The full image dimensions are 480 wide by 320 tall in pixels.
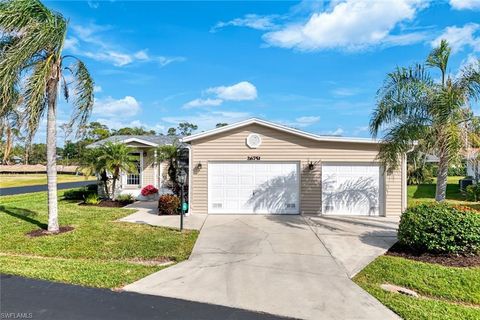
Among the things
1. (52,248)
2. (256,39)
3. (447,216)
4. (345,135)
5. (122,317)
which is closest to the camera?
(122,317)

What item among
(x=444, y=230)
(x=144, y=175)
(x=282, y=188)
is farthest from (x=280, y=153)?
(x=144, y=175)

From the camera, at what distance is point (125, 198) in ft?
50.9

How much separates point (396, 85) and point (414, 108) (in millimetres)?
839

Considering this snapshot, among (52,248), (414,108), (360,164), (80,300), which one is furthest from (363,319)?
(360,164)

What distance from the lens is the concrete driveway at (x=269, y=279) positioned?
15.0 feet

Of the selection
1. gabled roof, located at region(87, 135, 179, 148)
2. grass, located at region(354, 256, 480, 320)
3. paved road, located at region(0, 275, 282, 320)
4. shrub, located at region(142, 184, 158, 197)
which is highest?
gabled roof, located at region(87, 135, 179, 148)

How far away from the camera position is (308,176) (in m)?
12.5

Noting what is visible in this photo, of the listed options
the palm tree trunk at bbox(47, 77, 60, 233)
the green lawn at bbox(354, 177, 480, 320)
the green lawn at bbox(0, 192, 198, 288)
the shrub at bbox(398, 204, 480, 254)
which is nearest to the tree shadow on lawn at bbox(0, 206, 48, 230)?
the green lawn at bbox(0, 192, 198, 288)

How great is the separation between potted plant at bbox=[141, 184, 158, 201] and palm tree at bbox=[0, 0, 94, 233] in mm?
7475

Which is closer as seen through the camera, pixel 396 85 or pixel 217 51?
pixel 396 85

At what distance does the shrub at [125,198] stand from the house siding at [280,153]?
4.59 meters

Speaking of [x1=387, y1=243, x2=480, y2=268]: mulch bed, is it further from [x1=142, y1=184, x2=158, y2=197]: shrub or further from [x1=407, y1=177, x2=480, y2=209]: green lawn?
[x1=142, y1=184, x2=158, y2=197]: shrub

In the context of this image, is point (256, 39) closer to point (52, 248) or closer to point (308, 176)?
point (308, 176)

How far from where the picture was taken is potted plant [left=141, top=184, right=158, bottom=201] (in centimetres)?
1652
